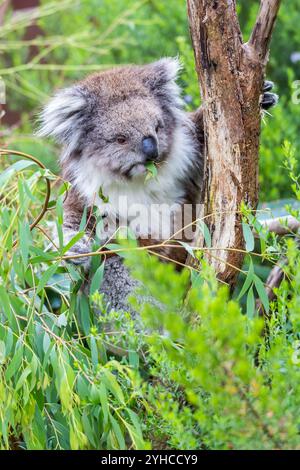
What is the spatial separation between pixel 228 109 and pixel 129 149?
1.44 ft

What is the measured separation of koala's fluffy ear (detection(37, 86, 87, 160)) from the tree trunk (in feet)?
1.88

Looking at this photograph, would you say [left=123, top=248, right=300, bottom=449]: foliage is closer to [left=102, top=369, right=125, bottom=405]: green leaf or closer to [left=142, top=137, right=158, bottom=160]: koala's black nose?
[left=102, top=369, right=125, bottom=405]: green leaf

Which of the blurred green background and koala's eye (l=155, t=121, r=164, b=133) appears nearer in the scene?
koala's eye (l=155, t=121, r=164, b=133)

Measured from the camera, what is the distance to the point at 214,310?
4.78 ft

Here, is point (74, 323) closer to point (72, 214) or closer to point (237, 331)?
point (72, 214)

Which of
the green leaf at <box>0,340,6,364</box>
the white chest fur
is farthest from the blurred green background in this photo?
the green leaf at <box>0,340,6,364</box>

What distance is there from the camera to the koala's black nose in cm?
262

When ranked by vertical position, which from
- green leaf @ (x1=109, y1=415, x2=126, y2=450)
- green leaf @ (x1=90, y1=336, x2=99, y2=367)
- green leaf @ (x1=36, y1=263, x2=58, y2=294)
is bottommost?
green leaf @ (x1=109, y1=415, x2=126, y2=450)

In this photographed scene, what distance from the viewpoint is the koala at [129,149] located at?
8.91 feet

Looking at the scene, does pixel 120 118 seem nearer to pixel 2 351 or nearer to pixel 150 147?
→ pixel 150 147

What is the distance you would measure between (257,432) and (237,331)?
26 cm

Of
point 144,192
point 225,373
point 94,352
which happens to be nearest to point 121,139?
point 144,192

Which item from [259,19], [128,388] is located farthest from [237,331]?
[259,19]
